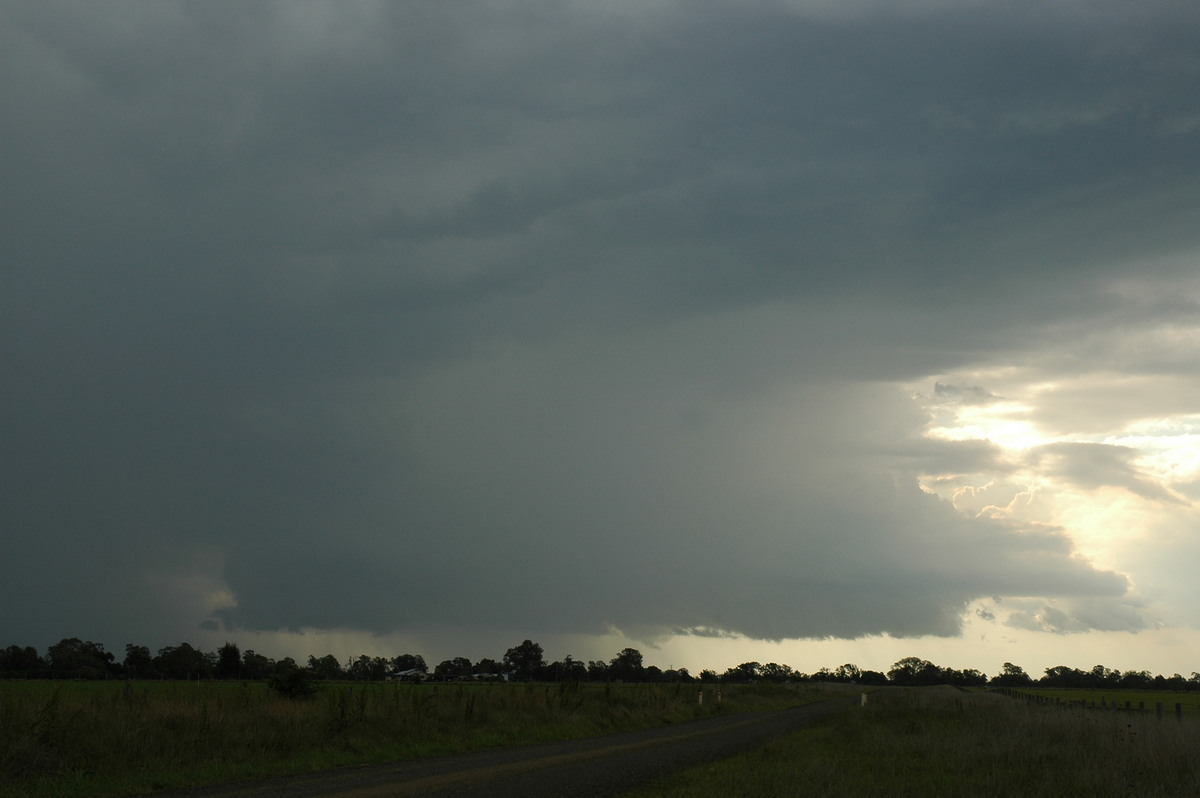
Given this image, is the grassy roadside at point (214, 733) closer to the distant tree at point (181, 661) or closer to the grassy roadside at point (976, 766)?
the grassy roadside at point (976, 766)

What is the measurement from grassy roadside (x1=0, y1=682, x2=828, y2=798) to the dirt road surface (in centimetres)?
136

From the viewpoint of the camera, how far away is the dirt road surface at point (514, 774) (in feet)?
50.8

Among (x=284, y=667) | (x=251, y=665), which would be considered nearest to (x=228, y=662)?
(x=251, y=665)

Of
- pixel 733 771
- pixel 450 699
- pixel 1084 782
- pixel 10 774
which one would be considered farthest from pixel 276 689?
pixel 1084 782

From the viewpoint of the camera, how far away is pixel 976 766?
21.0m

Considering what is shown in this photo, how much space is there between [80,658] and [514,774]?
127255 mm

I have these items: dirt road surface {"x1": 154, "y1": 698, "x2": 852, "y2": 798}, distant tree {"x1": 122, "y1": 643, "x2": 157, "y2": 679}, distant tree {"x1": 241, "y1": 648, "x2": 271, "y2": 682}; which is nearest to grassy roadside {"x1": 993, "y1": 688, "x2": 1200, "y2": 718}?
dirt road surface {"x1": 154, "y1": 698, "x2": 852, "y2": 798}

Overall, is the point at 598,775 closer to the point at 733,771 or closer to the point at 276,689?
the point at 733,771

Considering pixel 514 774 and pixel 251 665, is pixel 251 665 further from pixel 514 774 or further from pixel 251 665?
pixel 514 774

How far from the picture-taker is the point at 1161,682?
635 feet

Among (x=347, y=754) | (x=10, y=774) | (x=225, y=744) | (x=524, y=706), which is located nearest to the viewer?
(x=10, y=774)

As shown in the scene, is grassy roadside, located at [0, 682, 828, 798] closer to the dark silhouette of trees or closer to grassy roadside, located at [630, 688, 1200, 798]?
grassy roadside, located at [630, 688, 1200, 798]

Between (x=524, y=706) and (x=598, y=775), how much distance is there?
1711 centimetres

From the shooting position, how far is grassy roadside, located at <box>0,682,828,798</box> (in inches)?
642
